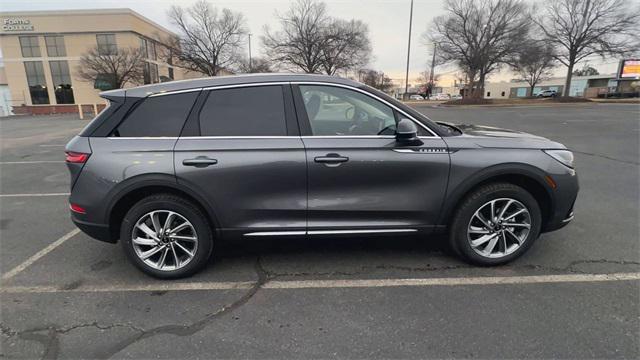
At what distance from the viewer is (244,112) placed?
303cm

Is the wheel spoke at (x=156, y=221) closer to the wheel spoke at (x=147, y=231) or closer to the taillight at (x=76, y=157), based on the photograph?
the wheel spoke at (x=147, y=231)

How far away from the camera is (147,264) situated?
3.13 meters

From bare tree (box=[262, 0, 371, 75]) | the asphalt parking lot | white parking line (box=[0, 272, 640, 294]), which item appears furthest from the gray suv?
bare tree (box=[262, 0, 371, 75])

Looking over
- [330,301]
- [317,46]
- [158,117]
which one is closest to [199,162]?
[158,117]

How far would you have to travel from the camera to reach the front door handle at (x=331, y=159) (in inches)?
116

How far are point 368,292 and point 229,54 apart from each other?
4773 cm

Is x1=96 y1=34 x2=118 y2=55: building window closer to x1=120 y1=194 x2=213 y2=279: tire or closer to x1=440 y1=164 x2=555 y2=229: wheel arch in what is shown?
x1=120 y1=194 x2=213 y2=279: tire

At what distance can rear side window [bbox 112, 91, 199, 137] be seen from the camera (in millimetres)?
2979

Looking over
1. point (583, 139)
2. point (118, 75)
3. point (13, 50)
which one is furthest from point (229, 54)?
point (583, 139)

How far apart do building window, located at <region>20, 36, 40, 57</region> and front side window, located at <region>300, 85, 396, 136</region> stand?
56.3 meters

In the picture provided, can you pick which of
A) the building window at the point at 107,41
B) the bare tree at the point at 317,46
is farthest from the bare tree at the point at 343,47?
the building window at the point at 107,41

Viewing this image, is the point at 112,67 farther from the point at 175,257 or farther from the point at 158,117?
the point at 175,257

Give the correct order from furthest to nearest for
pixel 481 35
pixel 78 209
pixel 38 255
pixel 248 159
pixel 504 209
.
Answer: pixel 481 35, pixel 38 255, pixel 504 209, pixel 78 209, pixel 248 159

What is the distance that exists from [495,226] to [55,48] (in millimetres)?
56302
